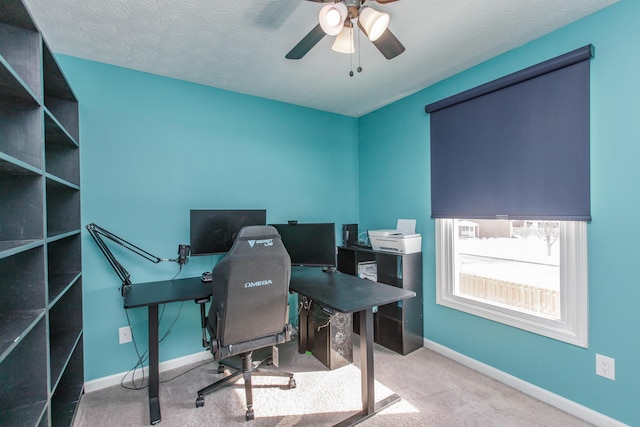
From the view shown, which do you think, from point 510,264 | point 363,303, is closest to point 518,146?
point 510,264

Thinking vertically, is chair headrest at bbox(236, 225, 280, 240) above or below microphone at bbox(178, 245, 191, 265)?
above

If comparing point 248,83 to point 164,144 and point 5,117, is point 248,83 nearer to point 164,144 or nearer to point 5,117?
point 164,144

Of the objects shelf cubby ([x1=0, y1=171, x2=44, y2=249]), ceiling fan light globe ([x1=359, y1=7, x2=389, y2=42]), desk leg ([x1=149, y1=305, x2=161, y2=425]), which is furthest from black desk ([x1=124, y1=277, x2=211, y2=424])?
ceiling fan light globe ([x1=359, y1=7, x2=389, y2=42])

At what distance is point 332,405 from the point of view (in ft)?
6.69

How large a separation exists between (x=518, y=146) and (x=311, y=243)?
1795 millimetres

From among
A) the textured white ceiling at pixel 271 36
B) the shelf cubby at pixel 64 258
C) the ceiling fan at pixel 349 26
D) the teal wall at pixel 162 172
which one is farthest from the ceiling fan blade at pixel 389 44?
the shelf cubby at pixel 64 258

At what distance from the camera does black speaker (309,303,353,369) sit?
253 cm

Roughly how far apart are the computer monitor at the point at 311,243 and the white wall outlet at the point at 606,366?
1.83 m

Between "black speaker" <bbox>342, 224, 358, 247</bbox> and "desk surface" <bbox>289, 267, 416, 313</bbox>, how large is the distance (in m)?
0.81

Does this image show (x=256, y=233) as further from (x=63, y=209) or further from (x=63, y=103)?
(x=63, y=103)

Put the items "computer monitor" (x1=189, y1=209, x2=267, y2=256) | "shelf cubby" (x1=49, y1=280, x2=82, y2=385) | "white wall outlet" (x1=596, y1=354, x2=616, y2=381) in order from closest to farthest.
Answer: "white wall outlet" (x1=596, y1=354, x2=616, y2=381) → "shelf cubby" (x1=49, y1=280, x2=82, y2=385) → "computer monitor" (x1=189, y1=209, x2=267, y2=256)

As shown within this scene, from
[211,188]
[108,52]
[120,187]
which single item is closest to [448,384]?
[211,188]

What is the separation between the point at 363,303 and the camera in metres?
1.82

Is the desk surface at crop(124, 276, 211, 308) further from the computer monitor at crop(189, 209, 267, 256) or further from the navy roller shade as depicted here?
the navy roller shade
